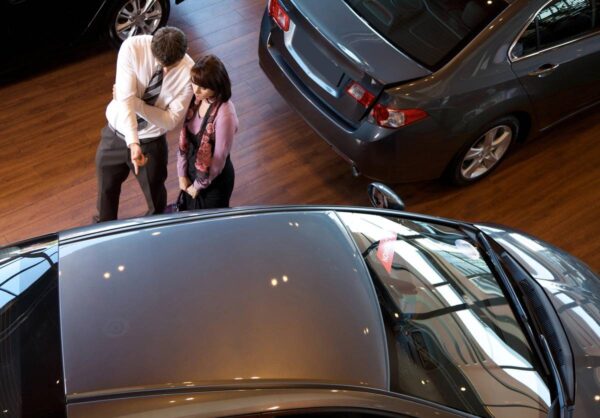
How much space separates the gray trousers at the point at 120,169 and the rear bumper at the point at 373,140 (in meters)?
1.01

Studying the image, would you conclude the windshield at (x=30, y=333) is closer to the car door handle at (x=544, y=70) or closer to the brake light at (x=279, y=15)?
the brake light at (x=279, y=15)

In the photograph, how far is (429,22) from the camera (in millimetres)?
3742

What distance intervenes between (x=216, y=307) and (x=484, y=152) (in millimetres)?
2616

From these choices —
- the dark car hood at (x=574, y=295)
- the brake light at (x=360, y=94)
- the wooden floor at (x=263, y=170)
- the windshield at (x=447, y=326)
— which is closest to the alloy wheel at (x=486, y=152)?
the wooden floor at (x=263, y=170)

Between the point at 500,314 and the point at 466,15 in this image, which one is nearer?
the point at 500,314

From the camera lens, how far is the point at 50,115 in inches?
175

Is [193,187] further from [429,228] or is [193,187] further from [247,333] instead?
[247,333]

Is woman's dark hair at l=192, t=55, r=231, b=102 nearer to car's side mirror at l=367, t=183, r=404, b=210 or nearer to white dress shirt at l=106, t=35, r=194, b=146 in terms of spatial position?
white dress shirt at l=106, t=35, r=194, b=146

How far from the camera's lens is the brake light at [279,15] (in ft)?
13.0

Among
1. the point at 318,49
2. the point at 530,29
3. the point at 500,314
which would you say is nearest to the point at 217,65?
the point at 318,49

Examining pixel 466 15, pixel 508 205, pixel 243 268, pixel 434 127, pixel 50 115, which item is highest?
pixel 466 15

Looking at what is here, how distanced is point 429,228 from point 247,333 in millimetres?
1221

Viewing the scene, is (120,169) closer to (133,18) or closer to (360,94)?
(360,94)

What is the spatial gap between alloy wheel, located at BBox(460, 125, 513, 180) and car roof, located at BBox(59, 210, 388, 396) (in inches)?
76.2
